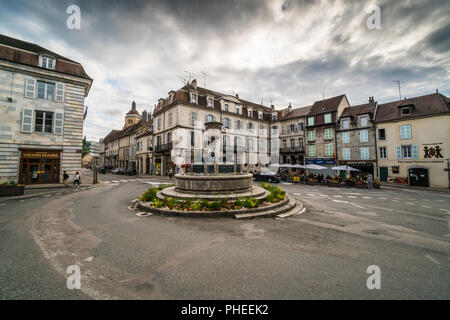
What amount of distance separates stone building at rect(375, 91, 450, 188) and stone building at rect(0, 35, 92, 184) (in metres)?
35.5

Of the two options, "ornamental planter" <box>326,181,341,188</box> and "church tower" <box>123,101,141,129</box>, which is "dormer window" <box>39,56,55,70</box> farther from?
"church tower" <box>123,101,141,129</box>

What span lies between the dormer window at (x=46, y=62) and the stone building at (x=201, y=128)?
1278 centimetres

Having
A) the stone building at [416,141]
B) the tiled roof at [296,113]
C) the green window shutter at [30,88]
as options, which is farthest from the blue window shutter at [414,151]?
the green window shutter at [30,88]

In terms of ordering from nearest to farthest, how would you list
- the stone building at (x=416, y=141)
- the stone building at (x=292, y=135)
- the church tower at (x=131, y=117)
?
the stone building at (x=416, y=141) < the stone building at (x=292, y=135) < the church tower at (x=131, y=117)

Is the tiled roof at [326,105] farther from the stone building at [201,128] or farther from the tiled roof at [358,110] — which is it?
the stone building at [201,128]

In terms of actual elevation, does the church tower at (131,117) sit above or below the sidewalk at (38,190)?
above

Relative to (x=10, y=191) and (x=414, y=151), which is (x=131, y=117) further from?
(x=414, y=151)

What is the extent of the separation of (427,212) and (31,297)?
1332 cm

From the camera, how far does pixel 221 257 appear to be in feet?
12.4

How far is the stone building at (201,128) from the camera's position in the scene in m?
25.6

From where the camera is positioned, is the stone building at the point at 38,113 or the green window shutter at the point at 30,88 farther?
the green window shutter at the point at 30,88

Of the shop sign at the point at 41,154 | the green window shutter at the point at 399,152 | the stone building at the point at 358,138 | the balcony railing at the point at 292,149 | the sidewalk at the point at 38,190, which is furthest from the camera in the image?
the balcony railing at the point at 292,149
